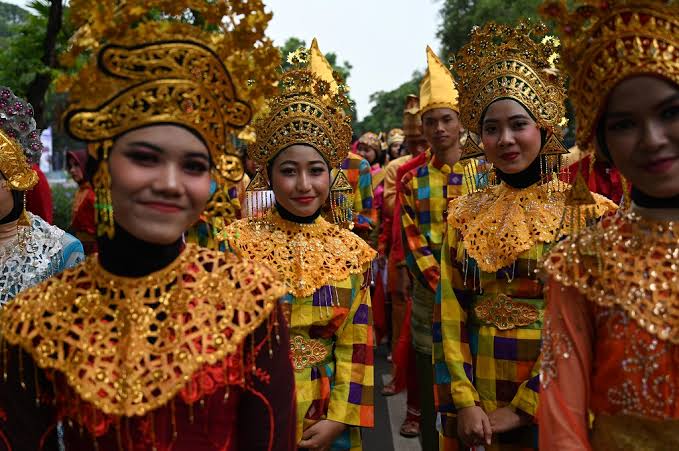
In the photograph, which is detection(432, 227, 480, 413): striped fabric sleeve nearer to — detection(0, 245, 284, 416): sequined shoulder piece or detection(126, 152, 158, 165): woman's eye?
detection(0, 245, 284, 416): sequined shoulder piece

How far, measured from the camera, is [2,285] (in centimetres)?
314

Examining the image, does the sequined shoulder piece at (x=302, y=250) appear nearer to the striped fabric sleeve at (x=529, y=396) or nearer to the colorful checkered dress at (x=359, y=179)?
the striped fabric sleeve at (x=529, y=396)

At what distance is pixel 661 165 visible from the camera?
1719 mm

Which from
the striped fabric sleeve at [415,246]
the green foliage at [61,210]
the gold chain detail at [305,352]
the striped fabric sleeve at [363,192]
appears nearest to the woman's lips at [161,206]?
the gold chain detail at [305,352]

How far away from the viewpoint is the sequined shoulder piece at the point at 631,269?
172 cm

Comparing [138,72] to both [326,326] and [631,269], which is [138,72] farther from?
[326,326]

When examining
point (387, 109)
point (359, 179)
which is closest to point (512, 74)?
point (359, 179)

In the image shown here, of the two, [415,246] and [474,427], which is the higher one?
[415,246]

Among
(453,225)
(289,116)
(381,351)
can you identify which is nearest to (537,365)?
(453,225)

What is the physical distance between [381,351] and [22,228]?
20.6 ft

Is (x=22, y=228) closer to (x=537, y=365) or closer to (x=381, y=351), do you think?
(x=537, y=365)

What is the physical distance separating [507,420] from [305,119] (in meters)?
1.71

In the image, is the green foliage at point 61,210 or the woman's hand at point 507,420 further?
the green foliage at point 61,210

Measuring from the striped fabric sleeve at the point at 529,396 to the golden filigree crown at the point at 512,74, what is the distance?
112cm
